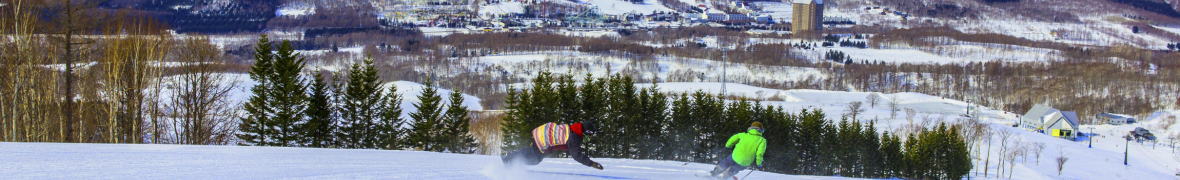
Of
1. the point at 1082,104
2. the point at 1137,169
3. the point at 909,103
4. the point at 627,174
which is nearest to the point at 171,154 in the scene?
the point at 627,174

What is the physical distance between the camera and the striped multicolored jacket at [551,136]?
1161 centimetres

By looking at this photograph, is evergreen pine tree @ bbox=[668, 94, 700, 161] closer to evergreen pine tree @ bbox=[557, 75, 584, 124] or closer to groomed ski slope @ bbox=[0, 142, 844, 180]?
evergreen pine tree @ bbox=[557, 75, 584, 124]

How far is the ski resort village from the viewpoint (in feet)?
46.2

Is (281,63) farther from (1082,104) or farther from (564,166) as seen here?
(1082,104)

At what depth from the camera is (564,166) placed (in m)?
14.3

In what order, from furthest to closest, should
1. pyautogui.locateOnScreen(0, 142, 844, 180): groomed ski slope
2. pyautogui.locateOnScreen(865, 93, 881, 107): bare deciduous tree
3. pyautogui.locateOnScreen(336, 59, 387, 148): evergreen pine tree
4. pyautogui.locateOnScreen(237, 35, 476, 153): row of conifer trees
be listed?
pyautogui.locateOnScreen(865, 93, 881, 107): bare deciduous tree, pyautogui.locateOnScreen(336, 59, 387, 148): evergreen pine tree, pyautogui.locateOnScreen(237, 35, 476, 153): row of conifer trees, pyautogui.locateOnScreen(0, 142, 844, 180): groomed ski slope

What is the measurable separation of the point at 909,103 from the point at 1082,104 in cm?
1805

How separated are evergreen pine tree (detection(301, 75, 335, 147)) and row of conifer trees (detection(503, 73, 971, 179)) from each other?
289 inches

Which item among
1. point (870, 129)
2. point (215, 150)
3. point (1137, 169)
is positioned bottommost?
point (1137, 169)

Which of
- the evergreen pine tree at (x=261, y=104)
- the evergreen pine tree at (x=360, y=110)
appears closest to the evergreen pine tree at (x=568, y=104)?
the evergreen pine tree at (x=360, y=110)

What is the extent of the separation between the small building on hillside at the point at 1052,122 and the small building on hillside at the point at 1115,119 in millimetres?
7164

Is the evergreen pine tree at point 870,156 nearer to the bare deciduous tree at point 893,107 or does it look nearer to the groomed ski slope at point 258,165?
the groomed ski slope at point 258,165

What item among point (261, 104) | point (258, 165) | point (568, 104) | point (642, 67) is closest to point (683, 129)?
point (568, 104)

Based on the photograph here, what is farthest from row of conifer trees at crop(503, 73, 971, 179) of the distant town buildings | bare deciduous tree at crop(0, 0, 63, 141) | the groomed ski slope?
the distant town buildings
